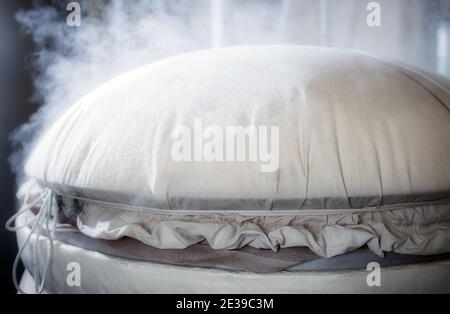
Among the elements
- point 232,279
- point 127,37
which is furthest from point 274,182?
point 127,37

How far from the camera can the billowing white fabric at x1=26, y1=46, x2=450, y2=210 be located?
1.92 feet

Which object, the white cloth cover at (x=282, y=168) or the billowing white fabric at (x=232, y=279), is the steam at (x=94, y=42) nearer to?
the white cloth cover at (x=282, y=168)

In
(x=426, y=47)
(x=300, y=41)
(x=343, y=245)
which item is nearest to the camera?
(x=343, y=245)

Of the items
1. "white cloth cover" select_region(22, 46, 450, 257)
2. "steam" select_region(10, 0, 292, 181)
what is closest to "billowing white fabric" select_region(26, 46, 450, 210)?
"white cloth cover" select_region(22, 46, 450, 257)

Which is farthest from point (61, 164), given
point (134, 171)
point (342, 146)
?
point (342, 146)

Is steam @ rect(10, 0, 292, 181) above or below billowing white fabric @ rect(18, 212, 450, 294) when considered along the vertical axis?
above

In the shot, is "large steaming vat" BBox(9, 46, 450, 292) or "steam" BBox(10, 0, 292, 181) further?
"steam" BBox(10, 0, 292, 181)

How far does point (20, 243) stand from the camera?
0.79 meters

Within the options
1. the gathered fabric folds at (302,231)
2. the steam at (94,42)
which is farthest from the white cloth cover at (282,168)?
the steam at (94,42)

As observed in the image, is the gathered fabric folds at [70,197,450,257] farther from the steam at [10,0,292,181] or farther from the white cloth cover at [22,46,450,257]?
the steam at [10,0,292,181]

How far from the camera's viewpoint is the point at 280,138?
601mm

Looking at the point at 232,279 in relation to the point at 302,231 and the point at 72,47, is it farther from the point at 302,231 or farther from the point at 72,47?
the point at 72,47

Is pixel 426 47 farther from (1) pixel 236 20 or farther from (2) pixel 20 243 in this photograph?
(2) pixel 20 243

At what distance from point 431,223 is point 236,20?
79 cm
